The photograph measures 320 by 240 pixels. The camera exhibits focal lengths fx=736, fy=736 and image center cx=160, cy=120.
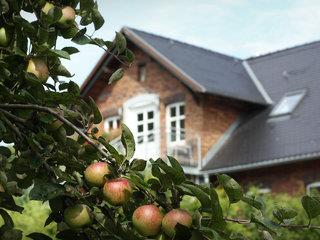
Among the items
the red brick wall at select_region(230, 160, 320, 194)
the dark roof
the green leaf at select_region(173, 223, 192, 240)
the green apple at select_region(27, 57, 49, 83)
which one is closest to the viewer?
the green leaf at select_region(173, 223, 192, 240)

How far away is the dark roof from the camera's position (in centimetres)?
1858

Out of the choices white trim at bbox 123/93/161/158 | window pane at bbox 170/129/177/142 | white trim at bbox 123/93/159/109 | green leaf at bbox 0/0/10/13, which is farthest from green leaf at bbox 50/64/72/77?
white trim at bbox 123/93/159/109

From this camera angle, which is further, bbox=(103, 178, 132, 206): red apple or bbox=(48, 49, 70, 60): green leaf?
bbox=(48, 49, 70, 60): green leaf

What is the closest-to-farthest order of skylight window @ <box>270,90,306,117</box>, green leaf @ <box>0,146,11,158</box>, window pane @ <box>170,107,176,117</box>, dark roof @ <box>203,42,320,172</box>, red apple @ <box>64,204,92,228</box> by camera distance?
red apple @ <box>64,204,92,228</box> < green leaf @ <box>0,146,11,158</box> < dark roof @ <box>203,42,320,172</box> < skylight window @ <box>270,90,306,117</box> < window pane @ <box>170,107,176,117</box>

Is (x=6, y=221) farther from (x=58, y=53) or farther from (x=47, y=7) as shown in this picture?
(x=47, y=7)

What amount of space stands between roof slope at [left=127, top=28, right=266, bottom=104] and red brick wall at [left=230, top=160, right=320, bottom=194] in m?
2.39

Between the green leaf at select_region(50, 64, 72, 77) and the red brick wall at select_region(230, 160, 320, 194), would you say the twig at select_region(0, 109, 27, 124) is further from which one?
the red brick wall at select_region(230, 160, 320, 194)

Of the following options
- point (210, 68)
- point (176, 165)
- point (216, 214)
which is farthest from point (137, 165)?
point (210, 68)

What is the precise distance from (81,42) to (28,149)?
14.5 inches

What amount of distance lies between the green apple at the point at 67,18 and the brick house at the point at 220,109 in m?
16.1

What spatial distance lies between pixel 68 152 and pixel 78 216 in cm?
23

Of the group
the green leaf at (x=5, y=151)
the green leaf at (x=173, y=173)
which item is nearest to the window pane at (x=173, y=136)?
the green leaf at (x=5, y=151)

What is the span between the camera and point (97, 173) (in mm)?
1893

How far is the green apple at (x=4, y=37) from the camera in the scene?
2.09m
